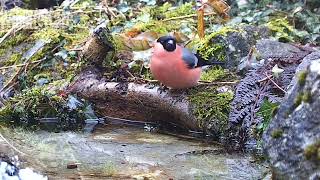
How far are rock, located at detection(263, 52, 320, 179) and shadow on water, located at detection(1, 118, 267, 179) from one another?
3.16 ft

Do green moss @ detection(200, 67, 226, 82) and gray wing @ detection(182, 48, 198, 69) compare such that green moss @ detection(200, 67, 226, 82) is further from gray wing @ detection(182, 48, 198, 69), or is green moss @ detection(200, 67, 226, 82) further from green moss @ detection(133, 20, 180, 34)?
green moss @ detection(133, 20, 180, 34)

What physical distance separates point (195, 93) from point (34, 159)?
1.40 m

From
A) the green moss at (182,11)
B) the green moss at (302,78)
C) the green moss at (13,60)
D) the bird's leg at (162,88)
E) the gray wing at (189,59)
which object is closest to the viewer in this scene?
the green moss at (302,78)

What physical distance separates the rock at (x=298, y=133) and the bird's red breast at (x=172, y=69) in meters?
1.94

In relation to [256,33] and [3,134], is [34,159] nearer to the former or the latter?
[3,134]

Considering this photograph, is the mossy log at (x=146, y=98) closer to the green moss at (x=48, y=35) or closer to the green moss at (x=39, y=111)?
the green moss at (x=39, y=111)

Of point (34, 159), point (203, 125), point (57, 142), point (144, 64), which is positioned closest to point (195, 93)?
point (203, 125)

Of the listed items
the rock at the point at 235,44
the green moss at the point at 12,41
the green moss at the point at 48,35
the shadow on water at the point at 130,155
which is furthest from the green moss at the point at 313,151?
the green moss at the point at 12,41

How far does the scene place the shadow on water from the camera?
3.47 m

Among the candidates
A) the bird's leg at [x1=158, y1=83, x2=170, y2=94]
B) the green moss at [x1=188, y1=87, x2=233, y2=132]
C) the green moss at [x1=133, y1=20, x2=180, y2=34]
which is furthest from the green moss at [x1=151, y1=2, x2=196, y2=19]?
the green moss at [x1=188, y1=87, x2=233, y2=132]

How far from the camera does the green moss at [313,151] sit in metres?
2.25

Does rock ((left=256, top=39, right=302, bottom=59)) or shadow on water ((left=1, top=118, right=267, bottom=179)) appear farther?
rock ((left=256, top=39, right=302, bottom=59))

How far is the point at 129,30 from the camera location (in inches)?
227

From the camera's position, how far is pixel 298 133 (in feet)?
7.66
